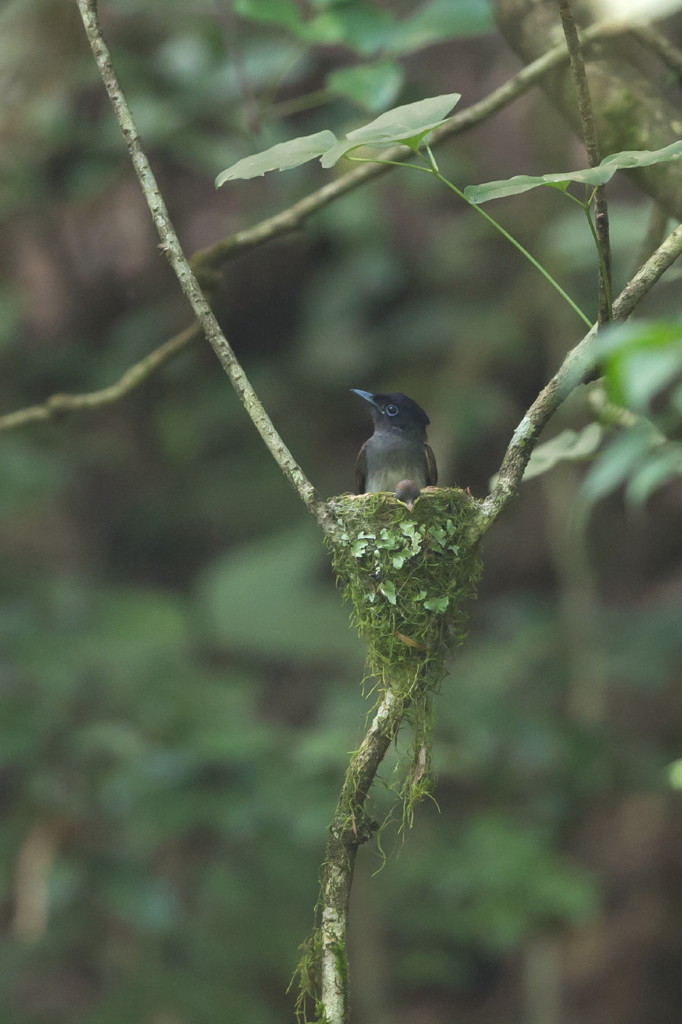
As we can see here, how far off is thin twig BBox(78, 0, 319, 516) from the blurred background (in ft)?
2.92

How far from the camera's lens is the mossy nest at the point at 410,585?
1.98 meters

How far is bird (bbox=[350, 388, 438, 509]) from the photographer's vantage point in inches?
137

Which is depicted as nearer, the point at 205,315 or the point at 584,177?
the point at 584,177

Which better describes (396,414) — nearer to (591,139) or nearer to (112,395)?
(112,395)

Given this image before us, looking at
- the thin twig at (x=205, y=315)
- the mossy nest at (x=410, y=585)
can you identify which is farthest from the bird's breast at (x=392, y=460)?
the thin twig at (x=205, y=315)

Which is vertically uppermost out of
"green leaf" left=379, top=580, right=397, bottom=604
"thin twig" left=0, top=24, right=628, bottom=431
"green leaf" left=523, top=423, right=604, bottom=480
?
"thin twig" left=0, top=24, right=628, bottom=431

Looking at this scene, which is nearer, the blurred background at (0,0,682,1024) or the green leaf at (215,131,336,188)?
the green leaf at (215,131,336,188)

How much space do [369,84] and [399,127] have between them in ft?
4.20

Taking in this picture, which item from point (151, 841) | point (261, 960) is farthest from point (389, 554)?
point (261, 960)

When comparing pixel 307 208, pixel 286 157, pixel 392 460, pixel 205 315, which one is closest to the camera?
pixel 286 157

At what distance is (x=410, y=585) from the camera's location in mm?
2014

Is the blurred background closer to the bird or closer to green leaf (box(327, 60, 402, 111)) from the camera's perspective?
green leaf (box(327, 60, 402, 111))

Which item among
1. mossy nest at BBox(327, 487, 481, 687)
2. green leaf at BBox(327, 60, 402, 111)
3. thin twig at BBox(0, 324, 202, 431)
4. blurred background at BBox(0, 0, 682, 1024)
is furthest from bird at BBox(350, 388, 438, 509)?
mossy nest at BBox(327, 487, 481, 687)

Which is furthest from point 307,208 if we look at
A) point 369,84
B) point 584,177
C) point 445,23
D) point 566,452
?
point 584,177
